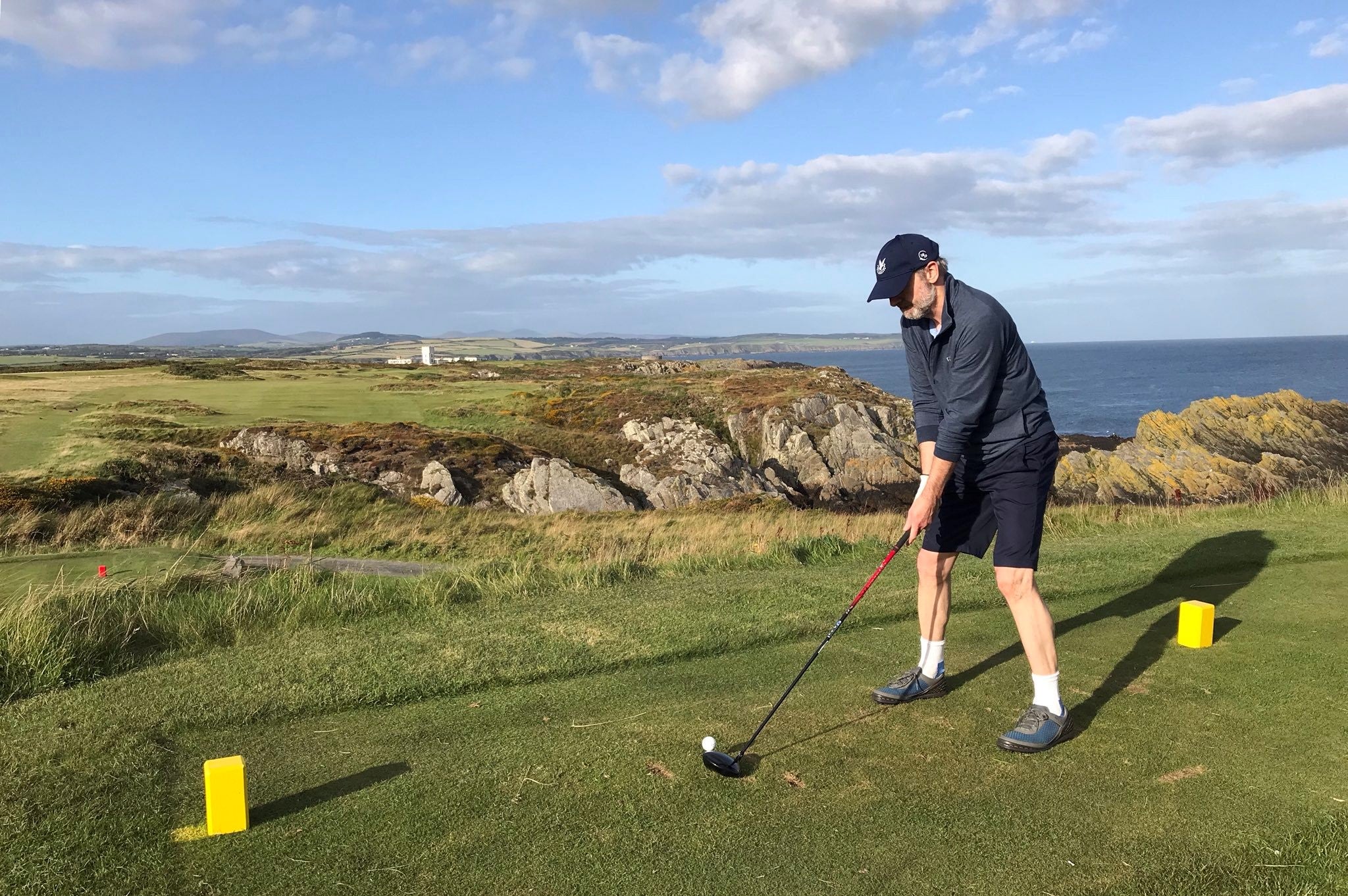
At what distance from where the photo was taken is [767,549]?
11.3 metres

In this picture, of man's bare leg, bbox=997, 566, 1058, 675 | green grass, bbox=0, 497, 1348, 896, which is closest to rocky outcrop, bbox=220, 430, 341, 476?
green grass, bbox=0, 497, 1348, 896

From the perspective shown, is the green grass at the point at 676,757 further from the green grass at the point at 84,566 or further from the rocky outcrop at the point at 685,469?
the rocky outcrop at the point at 685,469

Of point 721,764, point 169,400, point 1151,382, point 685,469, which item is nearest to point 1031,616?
point 721,764

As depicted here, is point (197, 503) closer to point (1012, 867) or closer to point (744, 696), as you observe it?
point (744, 696)

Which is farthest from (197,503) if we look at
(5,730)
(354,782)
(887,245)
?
(887,245)

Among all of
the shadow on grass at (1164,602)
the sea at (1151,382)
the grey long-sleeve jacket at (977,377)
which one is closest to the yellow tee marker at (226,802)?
the grey long-sleeve jacket at (977,377)

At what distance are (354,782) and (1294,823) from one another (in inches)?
164

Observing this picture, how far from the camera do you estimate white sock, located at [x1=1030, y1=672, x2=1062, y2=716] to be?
479 cm

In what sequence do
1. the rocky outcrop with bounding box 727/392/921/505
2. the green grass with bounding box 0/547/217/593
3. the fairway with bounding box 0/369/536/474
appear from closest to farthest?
1. the green grass with bounding box 0/547/217/593
2. the fairway with bounding box 0/369/536/474
3. the rocky outcrop with bounding box 727/392/921/505

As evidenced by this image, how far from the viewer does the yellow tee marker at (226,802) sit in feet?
12.4

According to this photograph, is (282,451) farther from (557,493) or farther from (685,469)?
(685,469)

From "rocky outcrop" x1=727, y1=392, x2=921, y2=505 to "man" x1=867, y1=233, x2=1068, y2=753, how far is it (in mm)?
26470

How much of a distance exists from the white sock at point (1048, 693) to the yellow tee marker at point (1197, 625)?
1.96 metres

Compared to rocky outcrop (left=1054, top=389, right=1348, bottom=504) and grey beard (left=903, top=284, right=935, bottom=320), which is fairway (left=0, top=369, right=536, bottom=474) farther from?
rocky outcrop (left=1054, top=389, right=1348, bottom=504)
